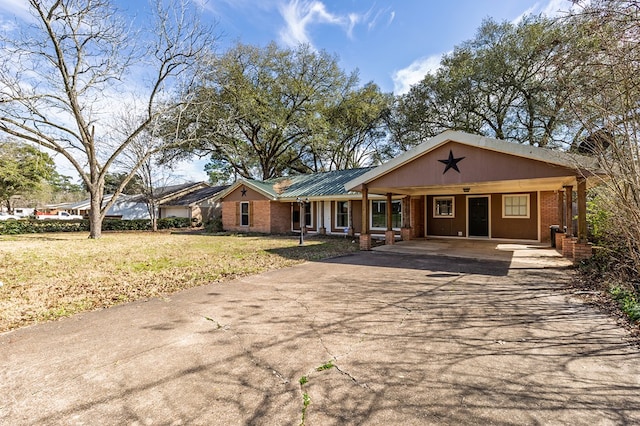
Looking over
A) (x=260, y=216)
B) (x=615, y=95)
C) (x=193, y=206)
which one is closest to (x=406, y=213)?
(x=260, y=216)

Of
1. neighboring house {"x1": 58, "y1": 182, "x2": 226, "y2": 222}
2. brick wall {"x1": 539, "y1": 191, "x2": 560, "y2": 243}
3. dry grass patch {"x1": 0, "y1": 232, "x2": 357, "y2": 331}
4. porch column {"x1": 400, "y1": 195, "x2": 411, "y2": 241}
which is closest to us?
dry grass patch {"x1": 0, "y1": 232, "x2": 357, "y2": 331}

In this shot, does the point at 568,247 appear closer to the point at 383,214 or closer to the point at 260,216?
the point at 383,214

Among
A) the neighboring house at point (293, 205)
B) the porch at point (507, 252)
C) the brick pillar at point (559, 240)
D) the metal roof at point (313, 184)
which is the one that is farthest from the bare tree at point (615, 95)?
the metal roof at point (313, 184)

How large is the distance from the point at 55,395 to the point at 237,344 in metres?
1.56

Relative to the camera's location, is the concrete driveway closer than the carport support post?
Yes

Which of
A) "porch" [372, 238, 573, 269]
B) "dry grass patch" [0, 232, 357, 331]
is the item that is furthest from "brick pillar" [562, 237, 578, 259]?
"dry grass patch" [0, 232, 357, 331]

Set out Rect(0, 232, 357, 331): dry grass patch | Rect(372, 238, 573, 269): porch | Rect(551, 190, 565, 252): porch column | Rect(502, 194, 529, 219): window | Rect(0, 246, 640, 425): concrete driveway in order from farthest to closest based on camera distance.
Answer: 1. Rect(502, 194, 529, 219): window
2. Rect(551, 190, 565, 252): porch column
3. Rect(372, 238, 573, 269): porch
4. Rect(0, 232, 357, 331): dry grass patch
5. Rect(0, 246, 640, 425): concrete driveway

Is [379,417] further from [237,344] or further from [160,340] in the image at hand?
[160,340]

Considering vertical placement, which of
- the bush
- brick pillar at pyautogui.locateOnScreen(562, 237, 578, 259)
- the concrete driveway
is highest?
the bush

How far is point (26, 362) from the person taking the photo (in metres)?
3.11

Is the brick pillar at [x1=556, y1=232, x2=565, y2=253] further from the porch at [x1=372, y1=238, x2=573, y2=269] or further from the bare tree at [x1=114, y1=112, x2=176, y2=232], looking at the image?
the bare tree at [x1=114, y1=112, x2=176, y2=232]

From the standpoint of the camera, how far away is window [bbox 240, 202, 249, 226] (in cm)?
2027

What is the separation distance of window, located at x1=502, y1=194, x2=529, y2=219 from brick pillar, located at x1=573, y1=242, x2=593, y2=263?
5.84m

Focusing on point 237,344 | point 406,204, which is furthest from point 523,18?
point 237,344
